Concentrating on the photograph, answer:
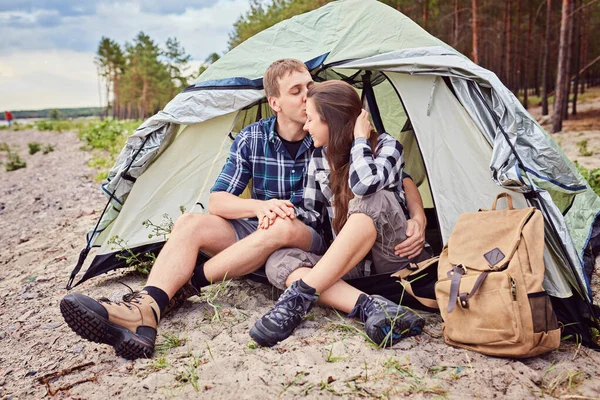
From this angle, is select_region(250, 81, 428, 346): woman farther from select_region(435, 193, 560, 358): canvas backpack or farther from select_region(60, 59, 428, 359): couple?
select_region(435, 193, 560, 358): canvas backpack

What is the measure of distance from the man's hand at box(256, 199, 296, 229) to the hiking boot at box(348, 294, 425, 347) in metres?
0.60

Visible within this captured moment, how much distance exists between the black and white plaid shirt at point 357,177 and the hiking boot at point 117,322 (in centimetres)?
109

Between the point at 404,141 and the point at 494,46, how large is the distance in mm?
24302

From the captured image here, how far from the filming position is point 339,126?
2844mm

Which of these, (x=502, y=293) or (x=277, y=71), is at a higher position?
(x=277, y=71)

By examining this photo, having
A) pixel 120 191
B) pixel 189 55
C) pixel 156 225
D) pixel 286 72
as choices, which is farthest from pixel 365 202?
pixel 189 55

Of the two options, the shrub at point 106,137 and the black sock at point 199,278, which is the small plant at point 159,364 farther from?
the shrub at point 106,137

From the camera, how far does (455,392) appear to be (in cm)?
198

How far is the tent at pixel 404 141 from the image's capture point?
8.77ft

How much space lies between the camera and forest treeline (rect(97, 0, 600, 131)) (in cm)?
1483

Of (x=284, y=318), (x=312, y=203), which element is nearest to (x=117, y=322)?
(x=284, y=318)

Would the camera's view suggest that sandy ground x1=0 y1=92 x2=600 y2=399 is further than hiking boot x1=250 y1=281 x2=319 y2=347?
No

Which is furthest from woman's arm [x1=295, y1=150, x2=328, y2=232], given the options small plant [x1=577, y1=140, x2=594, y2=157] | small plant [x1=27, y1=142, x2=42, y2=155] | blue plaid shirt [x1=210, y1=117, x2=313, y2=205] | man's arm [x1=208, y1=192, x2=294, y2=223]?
small plant [x1=27, y1=142, x2=42, y2=155]

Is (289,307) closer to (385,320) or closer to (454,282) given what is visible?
(385,320)
